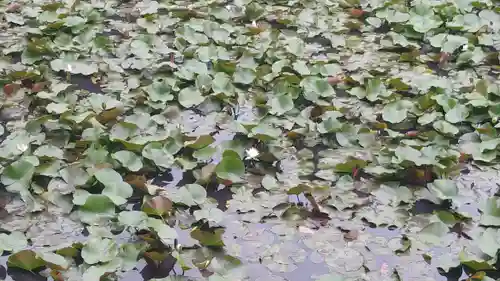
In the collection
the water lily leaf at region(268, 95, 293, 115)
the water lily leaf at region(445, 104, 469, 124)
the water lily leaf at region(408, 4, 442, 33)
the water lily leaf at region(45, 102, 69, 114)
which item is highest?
the water lily leaf at region(408, 4, 442, 33)

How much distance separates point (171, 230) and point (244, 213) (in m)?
0.24

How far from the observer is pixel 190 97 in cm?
226

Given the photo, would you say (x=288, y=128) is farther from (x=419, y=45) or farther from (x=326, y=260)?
(x=419, y=45)

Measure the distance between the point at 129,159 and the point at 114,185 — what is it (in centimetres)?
13

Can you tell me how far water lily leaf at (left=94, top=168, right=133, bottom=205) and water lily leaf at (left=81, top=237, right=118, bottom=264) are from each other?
151 millimetres

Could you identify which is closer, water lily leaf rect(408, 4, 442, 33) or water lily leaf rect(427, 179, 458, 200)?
water lily leaf rect(427, 179, 458, 200)

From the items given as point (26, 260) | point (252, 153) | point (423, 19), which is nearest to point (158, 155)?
point (252, 153)

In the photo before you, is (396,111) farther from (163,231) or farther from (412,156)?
(163,231)

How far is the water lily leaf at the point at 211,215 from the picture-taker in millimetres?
1756

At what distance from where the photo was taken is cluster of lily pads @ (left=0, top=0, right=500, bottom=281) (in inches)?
67.1

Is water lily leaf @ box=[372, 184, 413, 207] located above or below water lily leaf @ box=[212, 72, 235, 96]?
below

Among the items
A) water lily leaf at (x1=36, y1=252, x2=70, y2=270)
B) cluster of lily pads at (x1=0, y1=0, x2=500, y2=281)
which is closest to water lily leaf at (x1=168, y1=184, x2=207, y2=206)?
cluster of lily pads at (x1=0, y1=0, x2=500, y2=281)

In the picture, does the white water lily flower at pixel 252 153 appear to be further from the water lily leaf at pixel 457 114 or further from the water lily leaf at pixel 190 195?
the water lily leaf at pixel 457 114

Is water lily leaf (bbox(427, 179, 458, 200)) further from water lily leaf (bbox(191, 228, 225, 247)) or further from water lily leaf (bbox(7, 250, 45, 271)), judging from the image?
water lily leaf (bbox(7, 250, 45, 271))
